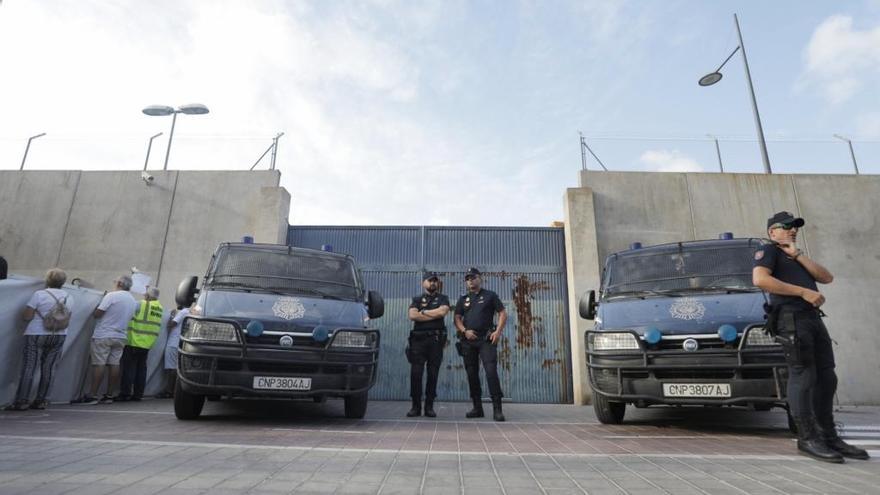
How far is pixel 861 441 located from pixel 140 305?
9.44 m

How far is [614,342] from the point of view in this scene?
4836 mm

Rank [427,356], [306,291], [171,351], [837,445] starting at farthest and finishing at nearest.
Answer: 1. [171,351]
2. [427,356]
3. [306,291]
4. [837,445]

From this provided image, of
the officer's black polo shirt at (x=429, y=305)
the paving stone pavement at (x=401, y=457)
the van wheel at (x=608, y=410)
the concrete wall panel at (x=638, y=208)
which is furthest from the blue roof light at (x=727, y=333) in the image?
the concrete wall panel at (x=638, y=208)

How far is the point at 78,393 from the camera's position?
7.05 m

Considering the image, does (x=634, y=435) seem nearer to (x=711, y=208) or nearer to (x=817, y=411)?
(x=817, y=411)

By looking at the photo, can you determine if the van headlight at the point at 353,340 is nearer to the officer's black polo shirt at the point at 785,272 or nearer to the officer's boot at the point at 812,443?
the officer's black polo shirt at the point at 785,272

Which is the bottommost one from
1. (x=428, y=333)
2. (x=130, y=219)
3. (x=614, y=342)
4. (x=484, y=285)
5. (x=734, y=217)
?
(x=614, y=342)

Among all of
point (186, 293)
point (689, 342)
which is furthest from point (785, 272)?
point (186, 293)

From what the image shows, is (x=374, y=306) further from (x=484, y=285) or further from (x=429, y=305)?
(x=484, y=285)

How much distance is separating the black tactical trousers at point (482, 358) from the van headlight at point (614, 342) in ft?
4.76

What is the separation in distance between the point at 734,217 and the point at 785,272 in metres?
7.69

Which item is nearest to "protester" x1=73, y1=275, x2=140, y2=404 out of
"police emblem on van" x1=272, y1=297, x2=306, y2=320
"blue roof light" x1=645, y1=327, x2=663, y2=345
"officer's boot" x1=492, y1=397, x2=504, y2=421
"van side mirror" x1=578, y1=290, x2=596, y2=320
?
"police emblem on van" x1=272, y1=297, x2=306, y2=320

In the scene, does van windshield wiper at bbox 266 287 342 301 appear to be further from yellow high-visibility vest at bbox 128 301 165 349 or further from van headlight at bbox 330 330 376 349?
yellow high-visibility vest at bbox 128 301 165 349

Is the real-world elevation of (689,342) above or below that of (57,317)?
below
